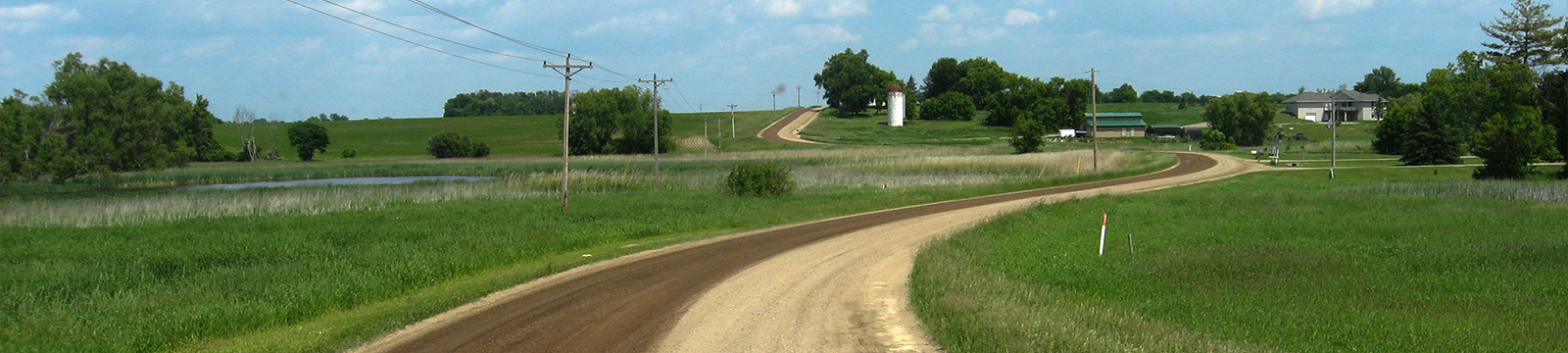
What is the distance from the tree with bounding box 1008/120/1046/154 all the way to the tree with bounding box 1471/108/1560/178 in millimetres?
38399

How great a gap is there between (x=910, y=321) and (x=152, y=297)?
436 inches

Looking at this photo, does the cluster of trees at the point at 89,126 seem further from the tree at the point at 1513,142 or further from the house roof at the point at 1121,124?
the house roof at the point at 1121,124

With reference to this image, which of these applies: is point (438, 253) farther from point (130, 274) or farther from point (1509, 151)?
point (1509, 151)

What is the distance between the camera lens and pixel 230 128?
513ft

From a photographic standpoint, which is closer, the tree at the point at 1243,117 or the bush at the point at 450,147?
the bush at the point at 450,147

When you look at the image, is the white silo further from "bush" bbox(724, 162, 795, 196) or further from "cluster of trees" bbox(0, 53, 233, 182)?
"bush" bbox(724, 162, 795, 196)

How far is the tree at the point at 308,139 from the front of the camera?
374 ft

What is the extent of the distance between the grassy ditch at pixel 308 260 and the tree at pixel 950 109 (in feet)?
362

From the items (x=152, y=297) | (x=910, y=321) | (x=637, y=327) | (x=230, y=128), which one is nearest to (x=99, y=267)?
(x=152, y=297)

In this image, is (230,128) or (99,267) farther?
(230,128)

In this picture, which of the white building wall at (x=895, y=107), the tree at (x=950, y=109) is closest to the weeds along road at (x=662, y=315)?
the white building wall at (x=895, y=107)

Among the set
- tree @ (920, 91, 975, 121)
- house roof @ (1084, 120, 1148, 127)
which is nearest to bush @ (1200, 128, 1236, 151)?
house roof @ (1084, 120, 1148, 127)

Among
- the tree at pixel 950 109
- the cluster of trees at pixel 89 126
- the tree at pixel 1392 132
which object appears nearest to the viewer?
the cluster of trees at pixel 89 126

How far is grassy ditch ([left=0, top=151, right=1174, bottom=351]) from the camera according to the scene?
12195 mm
